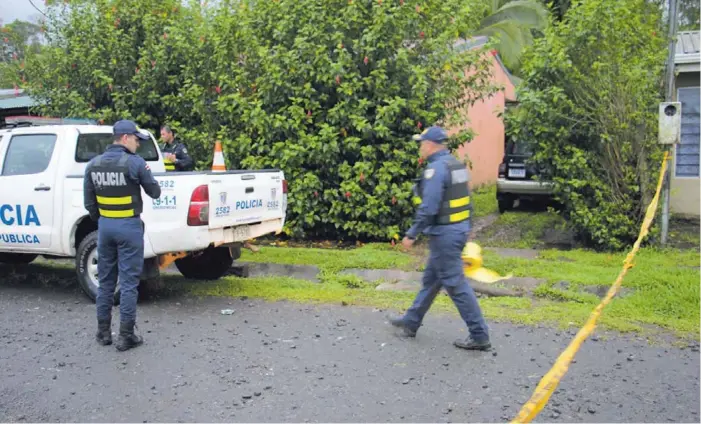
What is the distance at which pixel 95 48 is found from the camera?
11086 millimetres

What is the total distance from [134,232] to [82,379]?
1.23m

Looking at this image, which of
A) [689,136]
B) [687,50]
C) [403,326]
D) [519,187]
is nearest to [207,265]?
[403,326]

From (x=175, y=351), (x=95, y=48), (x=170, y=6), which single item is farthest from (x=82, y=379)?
(x=170, y=6)

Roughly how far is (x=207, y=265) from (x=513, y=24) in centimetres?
1721

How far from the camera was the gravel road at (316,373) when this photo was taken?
4105 mm

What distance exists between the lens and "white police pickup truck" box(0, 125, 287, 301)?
616 centimetres

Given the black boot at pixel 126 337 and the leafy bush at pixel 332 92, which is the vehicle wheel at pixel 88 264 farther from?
the leafy bush at pixel 332 92

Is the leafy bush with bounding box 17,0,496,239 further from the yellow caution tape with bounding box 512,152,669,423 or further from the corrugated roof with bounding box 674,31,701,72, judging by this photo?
the yellow caution tape with bounding box 512,152,669,423

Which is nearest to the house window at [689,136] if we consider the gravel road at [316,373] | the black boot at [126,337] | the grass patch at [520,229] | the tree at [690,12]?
the grass patch at [520,229]

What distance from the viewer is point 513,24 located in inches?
862

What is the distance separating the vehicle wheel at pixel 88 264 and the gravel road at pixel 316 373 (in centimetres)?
39

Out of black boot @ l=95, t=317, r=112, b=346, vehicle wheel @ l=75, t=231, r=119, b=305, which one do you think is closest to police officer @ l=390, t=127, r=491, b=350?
black boot @ l=95, t=317, r=112, b=346

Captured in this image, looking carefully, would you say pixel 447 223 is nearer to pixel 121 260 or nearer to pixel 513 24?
pixel 121 260

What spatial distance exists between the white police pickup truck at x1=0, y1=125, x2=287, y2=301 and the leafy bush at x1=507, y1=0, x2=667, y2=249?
160 inches
